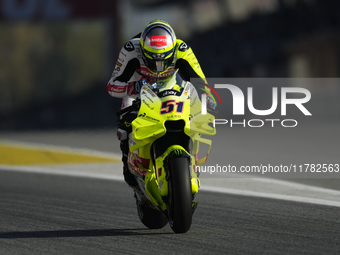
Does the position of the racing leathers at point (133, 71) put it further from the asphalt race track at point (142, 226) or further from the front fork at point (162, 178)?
the asphalt race track at point (142, 226)

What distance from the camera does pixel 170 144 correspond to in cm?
499

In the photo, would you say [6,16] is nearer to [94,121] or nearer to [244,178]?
[94,121]

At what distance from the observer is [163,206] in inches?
201

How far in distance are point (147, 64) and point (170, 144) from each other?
701 mm

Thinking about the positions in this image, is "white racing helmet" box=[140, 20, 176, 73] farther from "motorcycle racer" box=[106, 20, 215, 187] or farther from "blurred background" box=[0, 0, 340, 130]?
"blurred background" box=[0, 0, 340, 130]

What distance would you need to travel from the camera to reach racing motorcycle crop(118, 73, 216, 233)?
191 inches

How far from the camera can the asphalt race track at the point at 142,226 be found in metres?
4.91

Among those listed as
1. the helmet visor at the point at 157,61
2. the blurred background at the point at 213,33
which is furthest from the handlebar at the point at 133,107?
the blurred background at the point at 213,33

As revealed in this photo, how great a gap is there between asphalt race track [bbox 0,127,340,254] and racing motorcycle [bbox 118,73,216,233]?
1.13ft

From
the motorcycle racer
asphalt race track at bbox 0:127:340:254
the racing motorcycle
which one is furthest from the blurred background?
the racing motorcycle

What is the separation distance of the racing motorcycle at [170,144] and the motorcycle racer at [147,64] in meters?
0.13

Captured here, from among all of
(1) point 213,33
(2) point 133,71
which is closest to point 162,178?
(2) point 133,71

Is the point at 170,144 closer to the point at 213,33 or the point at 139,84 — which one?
the point at 139,84

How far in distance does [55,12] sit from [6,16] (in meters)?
2.17
